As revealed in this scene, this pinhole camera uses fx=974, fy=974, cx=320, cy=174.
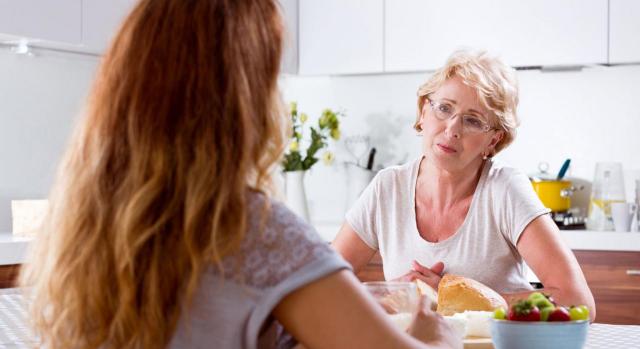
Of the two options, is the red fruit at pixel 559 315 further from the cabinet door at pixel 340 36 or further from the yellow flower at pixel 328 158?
the yellow flower at pixel 328 158

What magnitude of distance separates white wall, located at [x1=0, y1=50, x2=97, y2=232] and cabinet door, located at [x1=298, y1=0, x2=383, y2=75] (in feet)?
3.36

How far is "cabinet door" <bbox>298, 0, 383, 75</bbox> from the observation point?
4.44m

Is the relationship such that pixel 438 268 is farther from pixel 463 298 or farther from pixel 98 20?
pixel 98 20

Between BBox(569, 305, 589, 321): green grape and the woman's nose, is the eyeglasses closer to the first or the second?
the woman's nose

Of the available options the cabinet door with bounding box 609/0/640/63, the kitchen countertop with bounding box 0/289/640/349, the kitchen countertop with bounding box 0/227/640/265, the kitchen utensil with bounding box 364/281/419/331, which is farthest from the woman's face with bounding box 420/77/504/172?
the cabinet door with bounding box 609/0/640/63

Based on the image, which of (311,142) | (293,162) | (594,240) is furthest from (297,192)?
(594,240)

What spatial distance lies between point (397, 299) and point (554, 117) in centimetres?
328

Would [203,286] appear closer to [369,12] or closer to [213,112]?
[213,112]

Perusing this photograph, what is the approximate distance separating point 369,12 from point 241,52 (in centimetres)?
347

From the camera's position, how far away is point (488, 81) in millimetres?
2271

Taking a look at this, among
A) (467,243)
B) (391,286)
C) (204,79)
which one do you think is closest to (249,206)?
(204,79)

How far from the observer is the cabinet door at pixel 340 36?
4.44 m

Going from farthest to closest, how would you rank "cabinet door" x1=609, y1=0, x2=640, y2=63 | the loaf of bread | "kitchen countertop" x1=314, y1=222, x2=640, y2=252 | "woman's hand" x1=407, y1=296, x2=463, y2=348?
"cabinet door" x1=609, y1=0, x2=640, y2=63 → "kitchen countertop" x1=314, y1=222, x2=640, y2=252 → the loaf of bread → "woman's hand" x1=407, y1=296, x2=463, y2=348

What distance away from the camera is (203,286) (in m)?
1.03
